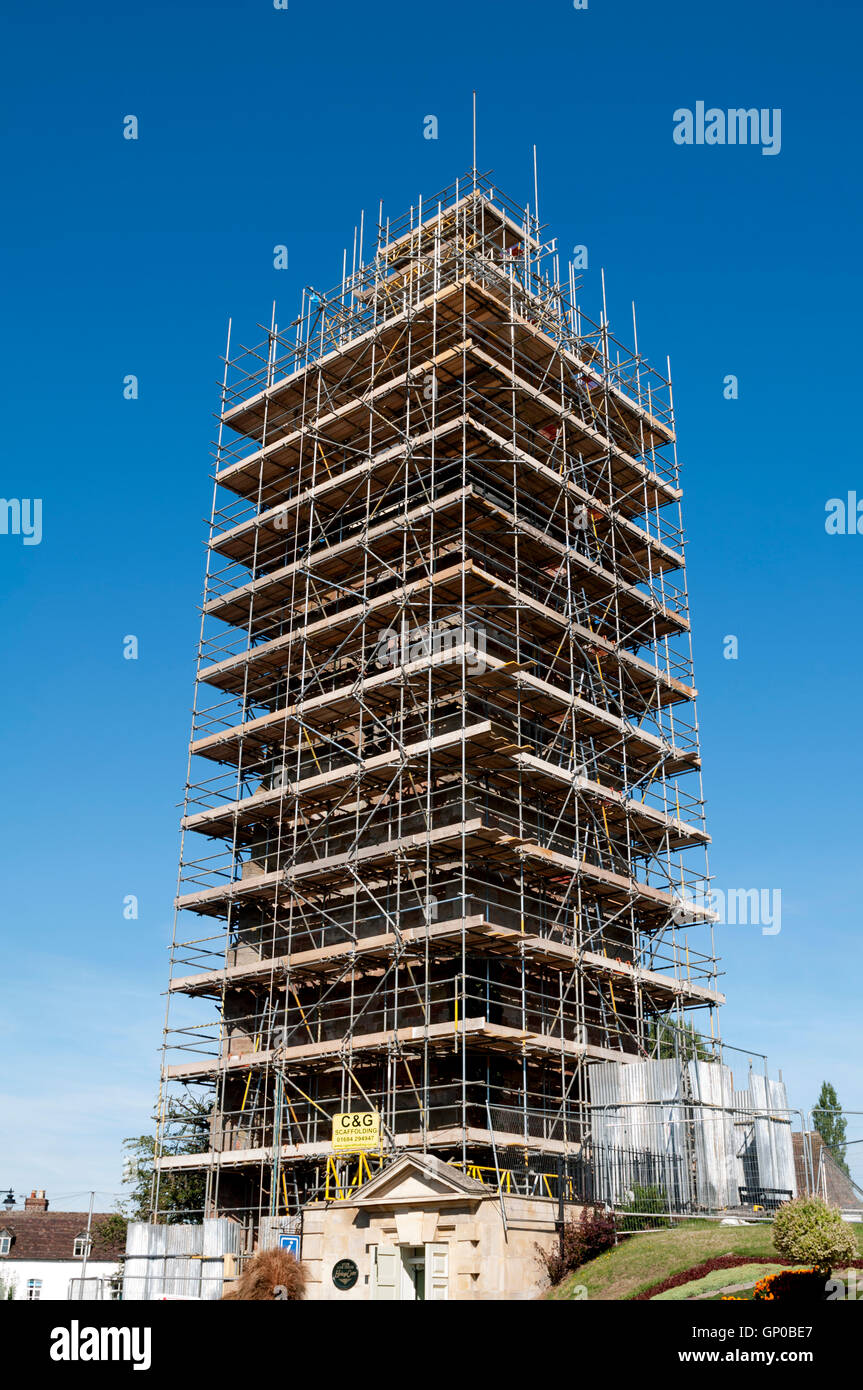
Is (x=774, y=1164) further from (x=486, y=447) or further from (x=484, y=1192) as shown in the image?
(x=486, y=447)

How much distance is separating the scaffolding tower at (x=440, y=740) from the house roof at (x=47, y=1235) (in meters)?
21.9

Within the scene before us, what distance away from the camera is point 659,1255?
1056 inches

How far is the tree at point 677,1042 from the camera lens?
39.8 metres

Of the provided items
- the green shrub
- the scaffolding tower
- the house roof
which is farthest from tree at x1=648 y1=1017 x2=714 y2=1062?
the house roof

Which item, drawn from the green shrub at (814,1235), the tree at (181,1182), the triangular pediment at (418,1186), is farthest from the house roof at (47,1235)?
the green shrub at (814,1235)

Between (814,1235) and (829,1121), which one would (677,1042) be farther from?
(829,1121)

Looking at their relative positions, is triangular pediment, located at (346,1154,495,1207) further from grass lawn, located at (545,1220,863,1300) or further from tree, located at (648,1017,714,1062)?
tree, located at (648,1017,714,1062)

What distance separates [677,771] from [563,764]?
6.21 m

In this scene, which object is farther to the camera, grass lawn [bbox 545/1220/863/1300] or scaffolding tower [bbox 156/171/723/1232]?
scaffolding tower [bbox 156/171/723/1232]

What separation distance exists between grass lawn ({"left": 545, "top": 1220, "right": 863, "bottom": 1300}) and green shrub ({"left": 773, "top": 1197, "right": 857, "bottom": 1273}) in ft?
6.39

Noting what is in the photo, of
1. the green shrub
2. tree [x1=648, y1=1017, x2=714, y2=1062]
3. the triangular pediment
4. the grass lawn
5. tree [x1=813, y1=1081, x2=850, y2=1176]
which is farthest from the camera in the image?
tree [x1=813, y1=1081, x2=850, y2=1176]

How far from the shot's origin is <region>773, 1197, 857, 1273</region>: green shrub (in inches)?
831

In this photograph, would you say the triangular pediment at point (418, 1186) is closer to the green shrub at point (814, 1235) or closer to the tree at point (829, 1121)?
the green shrub at point (814, 1235)

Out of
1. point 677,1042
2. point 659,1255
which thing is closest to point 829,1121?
point 677,1042
